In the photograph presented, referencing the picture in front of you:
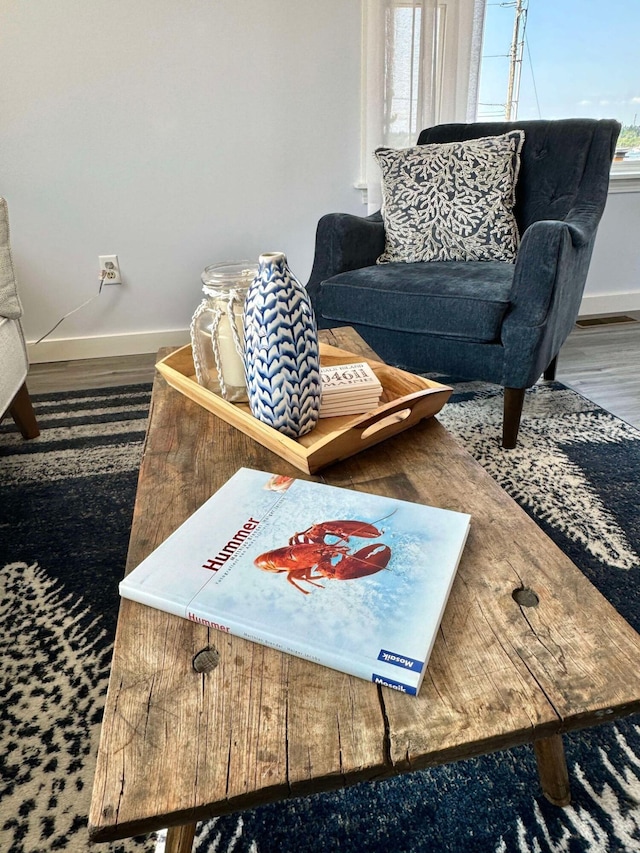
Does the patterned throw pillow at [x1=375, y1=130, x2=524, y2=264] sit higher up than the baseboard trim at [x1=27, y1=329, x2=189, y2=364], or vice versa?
the patterned throw pillow at [x1=375, y1=130, x2=524, y2=264]

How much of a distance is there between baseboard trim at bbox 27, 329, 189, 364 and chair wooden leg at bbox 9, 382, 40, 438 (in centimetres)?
72

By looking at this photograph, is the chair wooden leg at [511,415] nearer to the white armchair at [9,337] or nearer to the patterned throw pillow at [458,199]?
the patterned throw pillow at [458,199]

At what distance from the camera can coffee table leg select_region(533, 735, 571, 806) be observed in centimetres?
73

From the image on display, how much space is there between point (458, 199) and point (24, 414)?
1.51 metres

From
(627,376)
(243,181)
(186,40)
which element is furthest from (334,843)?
(186,40)

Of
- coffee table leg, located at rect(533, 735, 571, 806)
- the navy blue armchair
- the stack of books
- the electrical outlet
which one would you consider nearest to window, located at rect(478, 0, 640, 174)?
the navy blue armchair

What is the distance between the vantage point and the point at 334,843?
0.73 metres

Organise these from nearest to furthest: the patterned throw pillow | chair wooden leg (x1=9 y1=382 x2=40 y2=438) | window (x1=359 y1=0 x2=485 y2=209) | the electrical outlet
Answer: chair wooden leg (x1=9 y1=382 x2=40 y2=438) < the patterned throw pillow < window (x1=359 y1=0 x2=485 y2=209) < the electrical outlet

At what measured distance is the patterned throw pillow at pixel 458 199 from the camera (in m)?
1.83

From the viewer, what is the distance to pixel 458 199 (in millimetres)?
1831

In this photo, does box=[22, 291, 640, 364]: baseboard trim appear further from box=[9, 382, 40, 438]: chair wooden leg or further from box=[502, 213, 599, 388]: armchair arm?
box=[502, 213, 599, 388]: armchair arm

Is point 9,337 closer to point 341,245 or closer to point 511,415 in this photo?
point 341,245

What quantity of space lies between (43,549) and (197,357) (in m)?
0.63

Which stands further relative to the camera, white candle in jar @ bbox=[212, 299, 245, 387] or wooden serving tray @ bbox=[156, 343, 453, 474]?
white candle in jar @ bbox=[212, 299, 245, 387]
